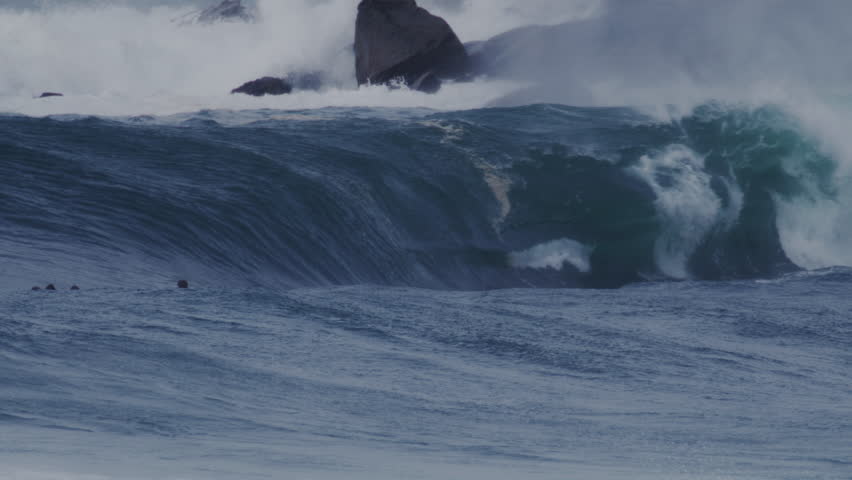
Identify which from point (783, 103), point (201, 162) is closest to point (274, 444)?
point (201, 162)

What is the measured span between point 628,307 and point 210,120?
9857 mm

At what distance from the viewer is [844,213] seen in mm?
19750

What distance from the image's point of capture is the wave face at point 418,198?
40.5ft

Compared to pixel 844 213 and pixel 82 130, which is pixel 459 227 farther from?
pixel 844 213

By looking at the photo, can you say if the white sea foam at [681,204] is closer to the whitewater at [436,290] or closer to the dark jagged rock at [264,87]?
the whitewater at [436,290]

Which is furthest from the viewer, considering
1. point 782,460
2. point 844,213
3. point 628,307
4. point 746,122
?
point 746,122

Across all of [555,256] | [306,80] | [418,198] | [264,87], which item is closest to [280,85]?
[264,87]

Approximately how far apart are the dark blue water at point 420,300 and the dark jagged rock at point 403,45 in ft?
39.4

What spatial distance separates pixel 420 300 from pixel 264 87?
89.1 ft

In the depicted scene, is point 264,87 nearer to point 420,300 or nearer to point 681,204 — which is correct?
point 681,204

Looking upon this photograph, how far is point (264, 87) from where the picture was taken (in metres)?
37.3

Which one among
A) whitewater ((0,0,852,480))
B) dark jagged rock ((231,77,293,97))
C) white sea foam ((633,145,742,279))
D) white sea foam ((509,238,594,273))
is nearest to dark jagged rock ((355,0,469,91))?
dark jagged rock ((231,77,293,97))

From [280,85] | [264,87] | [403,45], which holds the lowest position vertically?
[264,87]

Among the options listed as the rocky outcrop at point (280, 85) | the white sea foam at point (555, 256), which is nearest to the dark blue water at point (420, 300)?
the white sea foam at point (555, 256)
